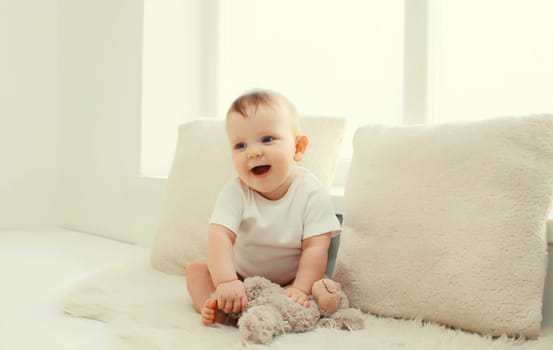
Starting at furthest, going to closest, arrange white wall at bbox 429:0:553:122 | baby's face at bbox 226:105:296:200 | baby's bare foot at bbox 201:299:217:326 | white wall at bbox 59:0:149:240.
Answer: white wall at bbox 59:0:149:240, white wall at bbox 429:0:553:122, baby's face at bbox 226:105:296:200, baby's bare foot at bbox 201:299:217:326

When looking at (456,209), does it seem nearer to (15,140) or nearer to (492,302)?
(492,302)

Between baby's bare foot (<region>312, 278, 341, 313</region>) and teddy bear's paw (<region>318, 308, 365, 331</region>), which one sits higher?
baby's bare foot (<region>312, 278, 341, 313</region>)

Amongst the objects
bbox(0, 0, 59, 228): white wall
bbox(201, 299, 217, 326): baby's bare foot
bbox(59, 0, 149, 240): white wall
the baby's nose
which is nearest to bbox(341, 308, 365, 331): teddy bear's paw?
bbox(201, 299, 217, 326): baby's bare foot

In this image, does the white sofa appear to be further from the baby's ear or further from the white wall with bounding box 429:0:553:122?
the white wall with bounding box 429:0:553:122

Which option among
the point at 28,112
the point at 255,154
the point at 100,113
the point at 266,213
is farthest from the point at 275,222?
the point at 28,112

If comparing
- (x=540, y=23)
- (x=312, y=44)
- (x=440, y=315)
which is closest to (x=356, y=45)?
(x=312, y=44)

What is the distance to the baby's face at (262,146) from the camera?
1.09m

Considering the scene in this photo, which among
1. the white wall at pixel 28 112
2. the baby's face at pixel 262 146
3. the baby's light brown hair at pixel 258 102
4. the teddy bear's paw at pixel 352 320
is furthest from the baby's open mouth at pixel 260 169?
the white wall at pixel 28 112

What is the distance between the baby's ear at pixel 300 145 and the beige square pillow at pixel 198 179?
135mm

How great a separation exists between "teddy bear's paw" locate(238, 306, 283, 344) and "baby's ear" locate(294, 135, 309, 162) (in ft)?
1.21

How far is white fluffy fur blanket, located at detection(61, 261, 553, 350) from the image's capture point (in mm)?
875

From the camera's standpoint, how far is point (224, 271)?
41.2 inches

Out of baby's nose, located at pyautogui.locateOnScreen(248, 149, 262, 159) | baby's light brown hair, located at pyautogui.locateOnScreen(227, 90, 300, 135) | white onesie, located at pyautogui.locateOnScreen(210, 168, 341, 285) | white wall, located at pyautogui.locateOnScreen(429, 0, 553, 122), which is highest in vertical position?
white wall, located at pyautogui.locateOnScreen(429, 0, 553, 122)

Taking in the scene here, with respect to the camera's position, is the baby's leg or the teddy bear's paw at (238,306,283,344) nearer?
the teddy bear's paw at (238,306,283,344)
